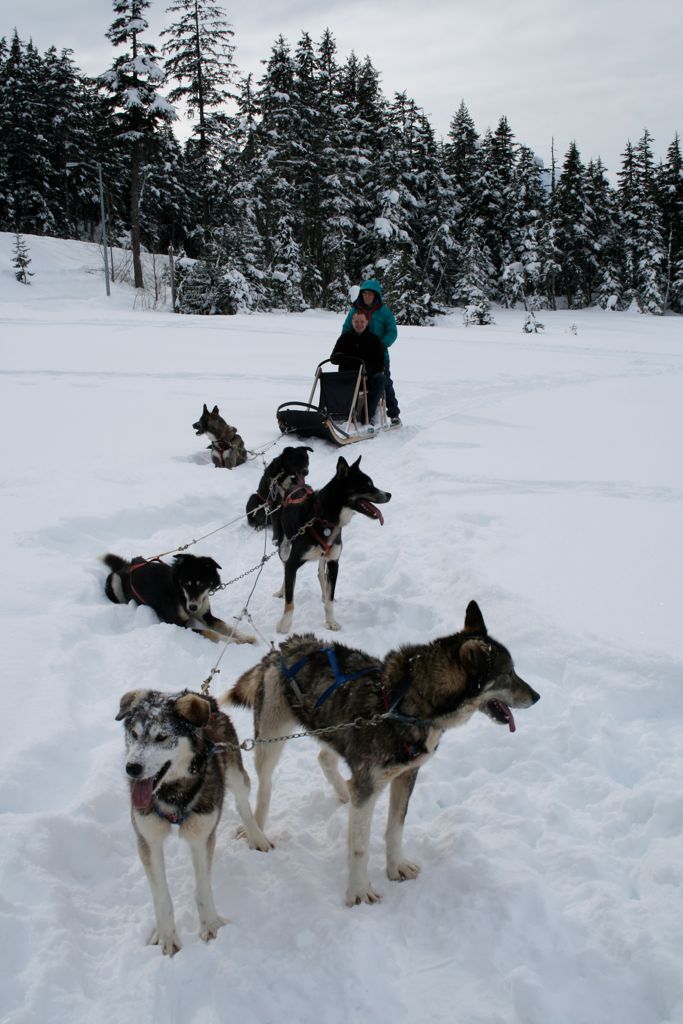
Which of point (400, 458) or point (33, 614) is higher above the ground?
point (400, 458)

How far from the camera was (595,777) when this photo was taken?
295 centimetres

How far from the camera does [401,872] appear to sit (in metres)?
2.63

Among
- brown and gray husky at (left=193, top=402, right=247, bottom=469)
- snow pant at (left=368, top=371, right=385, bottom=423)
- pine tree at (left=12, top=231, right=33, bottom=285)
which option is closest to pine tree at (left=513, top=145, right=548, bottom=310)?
pine tree at (left=12, top=231, right=33, bottom=285)

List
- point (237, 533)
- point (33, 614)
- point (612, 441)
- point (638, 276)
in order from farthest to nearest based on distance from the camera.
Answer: point (638, 276)
point (612, 441)
point (237, 533)
point (33, 614)

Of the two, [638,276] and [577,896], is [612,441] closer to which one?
[577,896]

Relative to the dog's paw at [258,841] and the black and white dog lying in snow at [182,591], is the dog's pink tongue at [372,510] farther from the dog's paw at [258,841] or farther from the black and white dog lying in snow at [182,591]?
the dog's paw at [258,841]

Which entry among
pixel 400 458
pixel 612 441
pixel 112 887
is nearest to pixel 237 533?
pixel 400 458

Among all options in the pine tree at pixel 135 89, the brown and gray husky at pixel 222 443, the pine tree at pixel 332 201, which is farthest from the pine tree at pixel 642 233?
the brown and gray husky at pixel 222 443

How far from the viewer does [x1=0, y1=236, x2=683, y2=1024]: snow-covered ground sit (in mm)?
2178

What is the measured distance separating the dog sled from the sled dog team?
6550 mm

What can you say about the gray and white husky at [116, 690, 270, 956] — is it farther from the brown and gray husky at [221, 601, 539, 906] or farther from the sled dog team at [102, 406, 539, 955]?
the brown and gray husky at [221, 601, 539, 906]

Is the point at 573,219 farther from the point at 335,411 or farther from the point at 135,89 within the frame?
the point at 335,411

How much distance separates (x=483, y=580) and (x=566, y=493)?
2652 mm

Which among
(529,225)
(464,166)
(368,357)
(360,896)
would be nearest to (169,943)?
(360,896)
